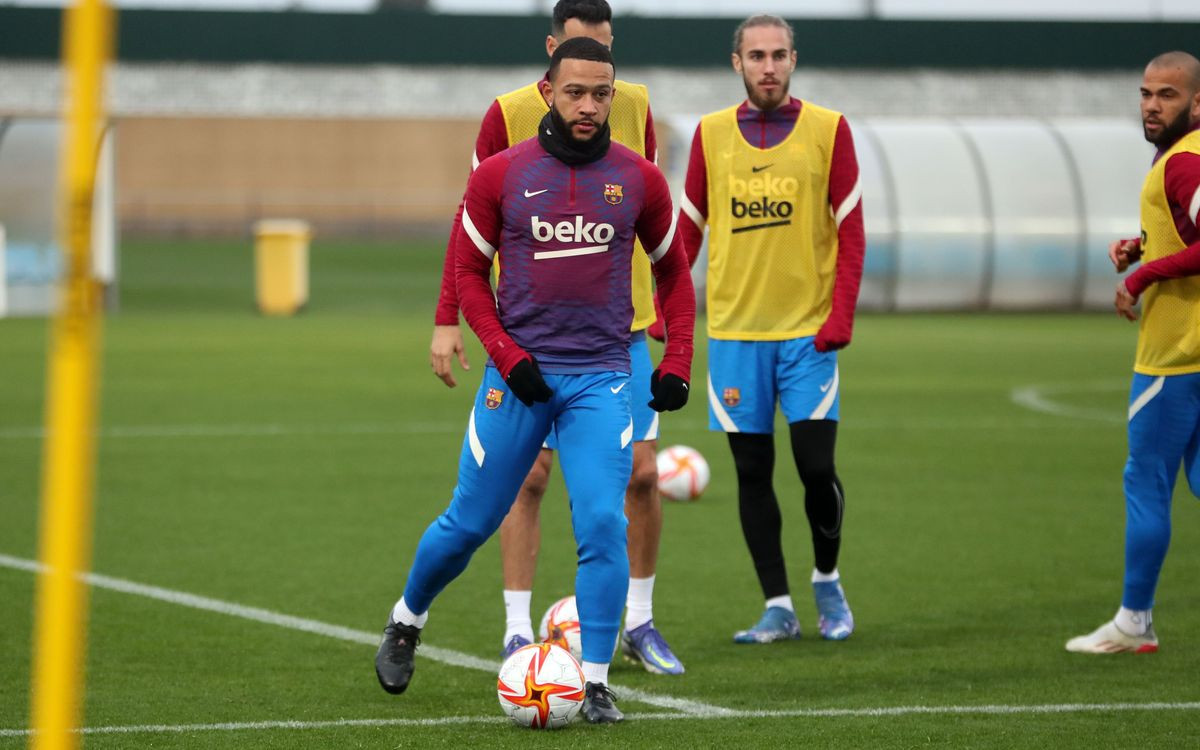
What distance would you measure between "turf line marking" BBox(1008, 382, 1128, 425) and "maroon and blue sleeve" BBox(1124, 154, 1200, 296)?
8235mm

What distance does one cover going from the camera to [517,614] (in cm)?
666

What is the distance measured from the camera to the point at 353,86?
166 ft

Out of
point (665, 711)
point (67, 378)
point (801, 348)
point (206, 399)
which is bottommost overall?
point (206, 399)

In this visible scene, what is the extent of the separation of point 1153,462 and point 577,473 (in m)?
2.46

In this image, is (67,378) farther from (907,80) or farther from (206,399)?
(907,80)

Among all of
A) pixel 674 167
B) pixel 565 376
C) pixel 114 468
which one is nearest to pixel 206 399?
pixel 114 468

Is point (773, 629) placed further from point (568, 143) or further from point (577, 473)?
point (568, 143)

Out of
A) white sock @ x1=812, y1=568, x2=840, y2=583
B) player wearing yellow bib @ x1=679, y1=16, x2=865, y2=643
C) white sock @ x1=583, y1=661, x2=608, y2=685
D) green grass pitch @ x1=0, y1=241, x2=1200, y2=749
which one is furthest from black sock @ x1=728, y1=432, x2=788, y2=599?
white sock @ x1=583, y1=661, x2=608, y2=685

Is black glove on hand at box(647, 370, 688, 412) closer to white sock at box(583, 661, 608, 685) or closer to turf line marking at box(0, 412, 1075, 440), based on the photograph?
white sock at box(583, 661, 608, 685)

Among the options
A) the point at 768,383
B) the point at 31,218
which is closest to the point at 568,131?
the point at 768,383

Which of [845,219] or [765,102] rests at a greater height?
[765,102]

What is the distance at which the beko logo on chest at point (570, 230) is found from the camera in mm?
5652

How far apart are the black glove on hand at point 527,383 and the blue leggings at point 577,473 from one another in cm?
14

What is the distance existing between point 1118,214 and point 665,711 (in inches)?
901
